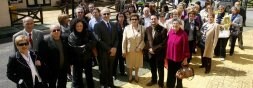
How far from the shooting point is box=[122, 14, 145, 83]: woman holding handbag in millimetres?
7180

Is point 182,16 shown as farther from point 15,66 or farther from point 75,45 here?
point 15,66

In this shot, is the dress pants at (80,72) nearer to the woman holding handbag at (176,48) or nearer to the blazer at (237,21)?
the woman holding handbag at (176,48)

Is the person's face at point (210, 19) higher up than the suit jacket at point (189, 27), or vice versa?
the person's face at point (210, 19)

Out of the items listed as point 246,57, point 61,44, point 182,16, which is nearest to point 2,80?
point 61,44

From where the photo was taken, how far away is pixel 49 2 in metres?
27.4

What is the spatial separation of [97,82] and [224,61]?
15.1 ft

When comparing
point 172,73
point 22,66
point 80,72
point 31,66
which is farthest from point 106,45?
point 22,66

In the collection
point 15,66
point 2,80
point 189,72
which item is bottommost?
point 2,80

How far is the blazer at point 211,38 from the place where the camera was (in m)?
8.37

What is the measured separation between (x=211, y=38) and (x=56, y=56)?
475 cm

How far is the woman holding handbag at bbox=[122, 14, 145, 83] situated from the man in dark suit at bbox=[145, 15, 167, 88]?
0.19 m

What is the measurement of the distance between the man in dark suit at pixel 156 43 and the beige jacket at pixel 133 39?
0.50ft

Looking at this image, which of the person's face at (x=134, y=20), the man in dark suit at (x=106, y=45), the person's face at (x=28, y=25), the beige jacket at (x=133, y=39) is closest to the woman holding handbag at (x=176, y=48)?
the beige jacket at (x=133, y=39)

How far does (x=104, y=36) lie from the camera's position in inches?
270
